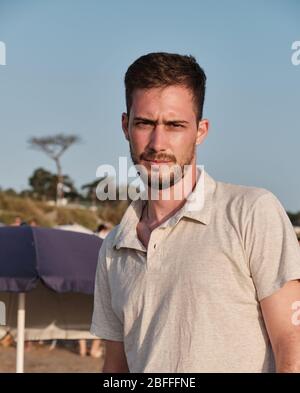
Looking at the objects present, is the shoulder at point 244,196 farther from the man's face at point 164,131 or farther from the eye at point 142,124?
the eye at point 142,124

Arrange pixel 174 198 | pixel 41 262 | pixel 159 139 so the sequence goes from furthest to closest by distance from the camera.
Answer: pixel 41 262 < pixel 174 198 < pixel 159 139

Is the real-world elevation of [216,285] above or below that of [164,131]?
below

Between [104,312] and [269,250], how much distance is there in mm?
637

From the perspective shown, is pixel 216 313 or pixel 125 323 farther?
pixel 125 323

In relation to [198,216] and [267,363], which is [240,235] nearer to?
[198,216]

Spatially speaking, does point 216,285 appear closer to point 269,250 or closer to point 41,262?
point 269,250

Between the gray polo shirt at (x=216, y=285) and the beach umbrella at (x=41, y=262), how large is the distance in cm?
461

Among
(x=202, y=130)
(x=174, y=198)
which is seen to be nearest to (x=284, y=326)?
(x=174, y=198)

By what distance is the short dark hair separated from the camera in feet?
6.50

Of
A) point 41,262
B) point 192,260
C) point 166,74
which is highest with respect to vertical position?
point 166,74

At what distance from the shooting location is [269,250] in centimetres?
179

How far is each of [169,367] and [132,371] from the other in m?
0.16
